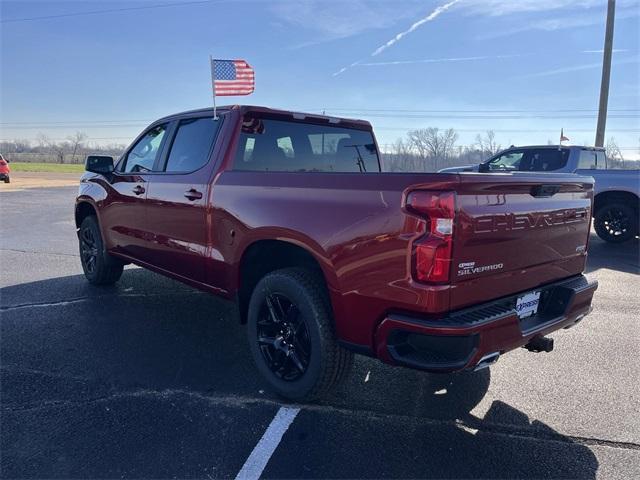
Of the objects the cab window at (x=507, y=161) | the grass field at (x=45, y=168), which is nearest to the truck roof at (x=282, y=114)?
the cab window at (x=507, y=161)

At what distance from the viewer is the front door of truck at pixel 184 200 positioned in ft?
12.8

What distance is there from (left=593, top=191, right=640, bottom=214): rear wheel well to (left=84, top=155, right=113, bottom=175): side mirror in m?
8.26

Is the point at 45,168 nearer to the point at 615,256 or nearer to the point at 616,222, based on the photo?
the point at 616,222

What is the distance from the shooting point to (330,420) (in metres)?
3.03

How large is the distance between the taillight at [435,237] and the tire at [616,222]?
27.2 ft

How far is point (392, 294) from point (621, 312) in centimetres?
405

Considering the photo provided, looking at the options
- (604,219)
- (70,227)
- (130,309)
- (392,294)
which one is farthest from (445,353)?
(70,227)

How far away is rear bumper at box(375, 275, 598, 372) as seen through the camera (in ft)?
7.95

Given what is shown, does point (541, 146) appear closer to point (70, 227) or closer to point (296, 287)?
point (296, 287)

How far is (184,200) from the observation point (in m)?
4.03

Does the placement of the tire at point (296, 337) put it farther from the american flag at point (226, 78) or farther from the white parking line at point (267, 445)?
the american flag at point (226, 78)

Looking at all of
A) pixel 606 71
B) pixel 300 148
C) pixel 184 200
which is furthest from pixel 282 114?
pixel 606 71

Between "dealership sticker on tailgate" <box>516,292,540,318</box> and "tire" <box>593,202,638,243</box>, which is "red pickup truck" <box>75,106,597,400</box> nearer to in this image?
"dealership sticker on tailgate" <box>516,292,540,318</box>

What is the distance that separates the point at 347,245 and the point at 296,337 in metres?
0.85
